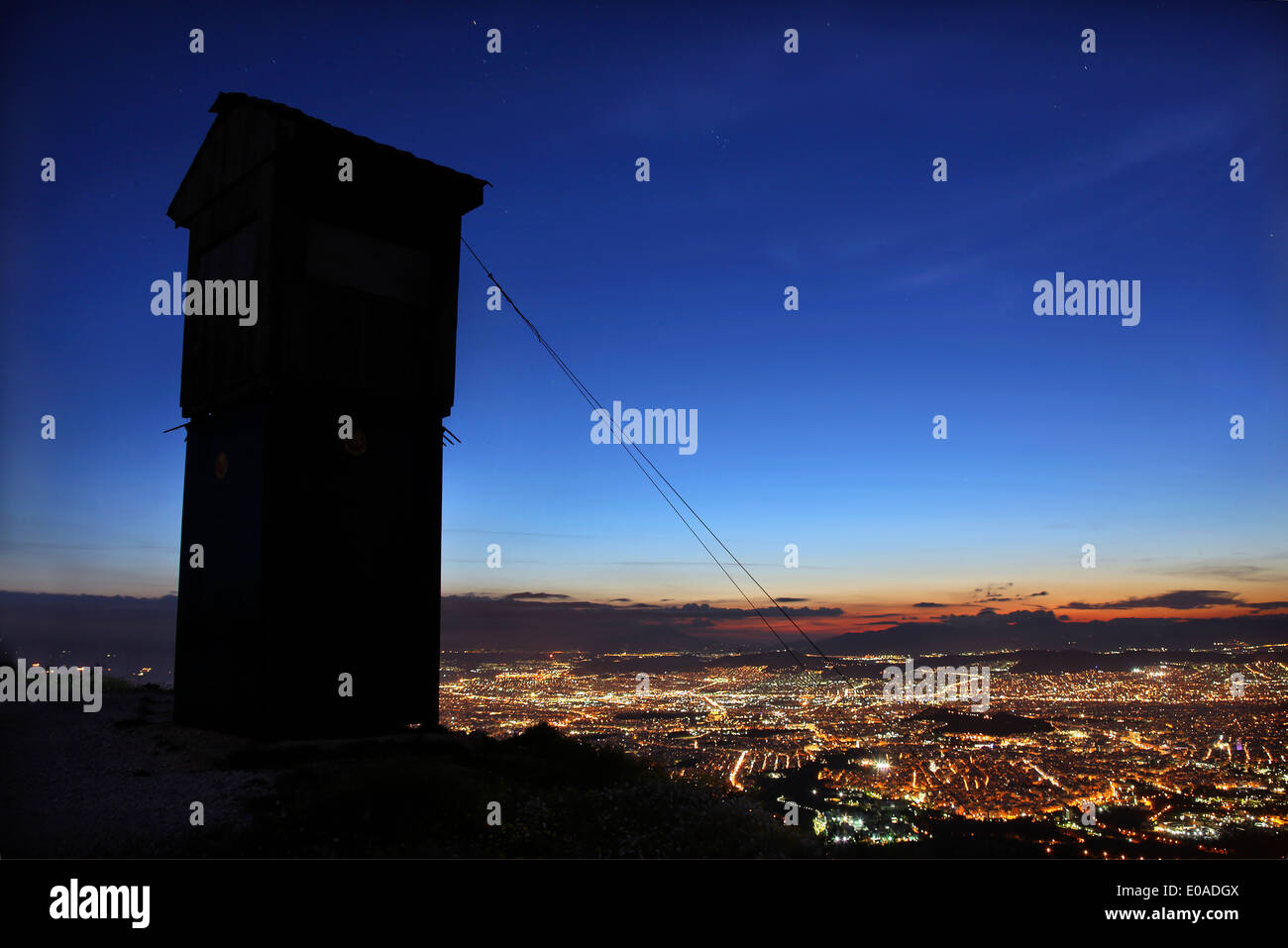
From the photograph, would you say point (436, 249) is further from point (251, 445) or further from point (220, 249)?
point (251, 445)

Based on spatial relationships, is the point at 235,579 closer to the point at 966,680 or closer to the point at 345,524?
the point at 345,524

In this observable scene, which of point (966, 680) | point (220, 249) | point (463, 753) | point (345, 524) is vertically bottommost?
point (966, 680)

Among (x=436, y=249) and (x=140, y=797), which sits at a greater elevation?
(x=436, y=249)

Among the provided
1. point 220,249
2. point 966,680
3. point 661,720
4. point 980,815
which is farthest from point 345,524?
point 966,680

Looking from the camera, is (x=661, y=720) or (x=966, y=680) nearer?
(x=661, y=720)
